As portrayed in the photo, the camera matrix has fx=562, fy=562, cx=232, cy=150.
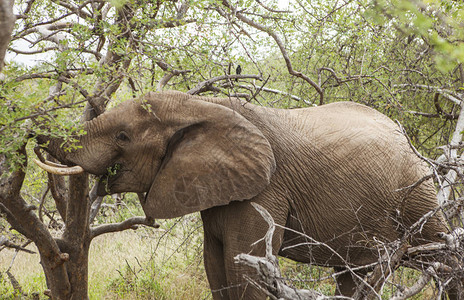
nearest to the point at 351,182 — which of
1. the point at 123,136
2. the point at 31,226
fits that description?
the point at 123,136

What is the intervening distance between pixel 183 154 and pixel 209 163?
20 cm

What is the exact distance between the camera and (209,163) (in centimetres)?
418

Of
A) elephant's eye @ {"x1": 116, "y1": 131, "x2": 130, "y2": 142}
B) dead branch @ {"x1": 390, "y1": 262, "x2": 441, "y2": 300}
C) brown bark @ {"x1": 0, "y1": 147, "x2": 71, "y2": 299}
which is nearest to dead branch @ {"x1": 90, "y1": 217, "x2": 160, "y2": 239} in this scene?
brown bark @ {"x1": 0, "y1": 147, "x2": 71, "y2": 299}

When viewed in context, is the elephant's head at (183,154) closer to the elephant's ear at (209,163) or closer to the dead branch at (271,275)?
the elephant's ear at (209,163)

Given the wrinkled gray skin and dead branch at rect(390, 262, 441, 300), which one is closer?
dead branch at rect(390, 262, 441, 300)

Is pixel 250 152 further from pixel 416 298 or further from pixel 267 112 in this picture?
pixel 416 298

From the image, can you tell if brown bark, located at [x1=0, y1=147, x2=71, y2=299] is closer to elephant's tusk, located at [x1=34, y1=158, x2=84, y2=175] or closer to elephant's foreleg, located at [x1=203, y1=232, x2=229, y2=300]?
elephant's tusk, located at [x1=34, y1=158, x2=84, y2=175]

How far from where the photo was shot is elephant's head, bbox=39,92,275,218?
13.6 feet

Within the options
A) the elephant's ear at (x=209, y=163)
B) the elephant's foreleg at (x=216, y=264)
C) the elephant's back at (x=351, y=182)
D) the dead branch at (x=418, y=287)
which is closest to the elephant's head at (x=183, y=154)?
the elephant's ear at (x=209, y=163)

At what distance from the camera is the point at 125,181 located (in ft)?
13.7

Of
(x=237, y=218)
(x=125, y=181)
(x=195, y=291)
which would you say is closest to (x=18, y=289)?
(x=195, y=291)

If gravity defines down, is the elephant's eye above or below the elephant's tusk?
above

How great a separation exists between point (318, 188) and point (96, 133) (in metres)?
1.77

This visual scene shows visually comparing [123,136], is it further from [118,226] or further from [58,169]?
[118,226]
